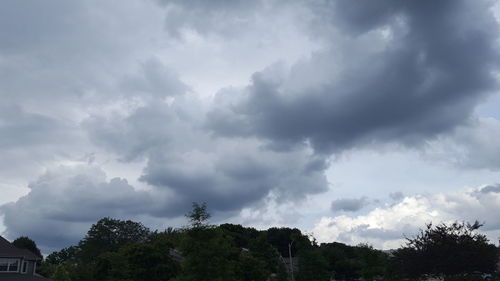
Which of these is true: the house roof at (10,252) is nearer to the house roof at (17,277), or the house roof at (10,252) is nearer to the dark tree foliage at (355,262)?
the house roof at (17,277)

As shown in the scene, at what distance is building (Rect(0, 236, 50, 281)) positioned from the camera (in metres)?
62.2

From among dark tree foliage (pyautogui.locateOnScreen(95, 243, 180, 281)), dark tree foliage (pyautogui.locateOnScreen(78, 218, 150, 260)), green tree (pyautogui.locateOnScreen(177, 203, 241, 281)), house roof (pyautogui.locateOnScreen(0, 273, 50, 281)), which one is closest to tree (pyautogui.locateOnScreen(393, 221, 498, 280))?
green tree (pyautogui.locateOnScreen(177, 203, 241, 281))

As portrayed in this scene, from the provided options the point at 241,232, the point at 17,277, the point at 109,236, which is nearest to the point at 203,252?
the point at 17,277

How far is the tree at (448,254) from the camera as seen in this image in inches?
1515

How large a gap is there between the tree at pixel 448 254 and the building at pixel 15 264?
49012 mm

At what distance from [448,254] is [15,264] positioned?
2167 inches

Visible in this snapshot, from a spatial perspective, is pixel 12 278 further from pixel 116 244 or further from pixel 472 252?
pixel 472 252

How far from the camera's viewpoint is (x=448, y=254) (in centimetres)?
3897

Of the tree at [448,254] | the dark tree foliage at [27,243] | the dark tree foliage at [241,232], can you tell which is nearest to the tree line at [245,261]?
the tree at [448,254]

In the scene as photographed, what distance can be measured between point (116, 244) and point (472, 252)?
7712cm

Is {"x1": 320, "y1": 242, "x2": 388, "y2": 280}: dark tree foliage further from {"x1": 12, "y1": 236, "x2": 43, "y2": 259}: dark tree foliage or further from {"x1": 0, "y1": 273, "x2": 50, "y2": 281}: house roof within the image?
{"x1": 12, "y1": 236, "x2": 43, "y2": 259}: dark tree foliage

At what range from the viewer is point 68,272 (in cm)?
5872

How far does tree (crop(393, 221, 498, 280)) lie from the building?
49012mm

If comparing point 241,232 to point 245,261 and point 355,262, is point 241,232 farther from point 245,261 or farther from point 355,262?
point 245,261
